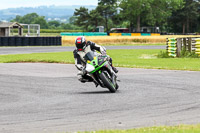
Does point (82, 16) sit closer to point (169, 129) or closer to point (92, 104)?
point (92, 104)

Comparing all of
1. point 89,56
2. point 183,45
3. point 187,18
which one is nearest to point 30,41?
point 183,45

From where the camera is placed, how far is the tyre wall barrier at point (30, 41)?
4369 centimetres

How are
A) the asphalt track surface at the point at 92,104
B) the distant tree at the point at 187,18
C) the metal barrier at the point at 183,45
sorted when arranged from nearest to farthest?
the asphalt track surface at the point at 92,104
the metal barrier at the point at 183,45
the distant tree at the point at 187,18

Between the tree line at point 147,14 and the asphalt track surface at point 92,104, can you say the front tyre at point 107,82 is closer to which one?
the asphalt track surface at point 92,104

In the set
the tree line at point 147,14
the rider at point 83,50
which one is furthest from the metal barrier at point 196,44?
the tree line at point 147,14

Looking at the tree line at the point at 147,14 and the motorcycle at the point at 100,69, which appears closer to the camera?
the motorcycle at the point at 100,69

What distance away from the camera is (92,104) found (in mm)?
9711

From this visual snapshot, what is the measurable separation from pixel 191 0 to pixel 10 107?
11248cm

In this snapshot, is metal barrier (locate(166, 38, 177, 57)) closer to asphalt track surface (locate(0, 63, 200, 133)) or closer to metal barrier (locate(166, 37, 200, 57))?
metal barrier (locate(166, 37, 200, 57))

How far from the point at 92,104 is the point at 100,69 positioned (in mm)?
1950

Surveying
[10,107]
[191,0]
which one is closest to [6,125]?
[10,107]

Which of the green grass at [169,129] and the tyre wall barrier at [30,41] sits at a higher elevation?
the tyre wall barrier at [30,41]

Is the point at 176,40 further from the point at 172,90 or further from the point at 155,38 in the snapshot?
the point at 155,38

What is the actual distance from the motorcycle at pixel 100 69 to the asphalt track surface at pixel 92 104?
303 millimetres
